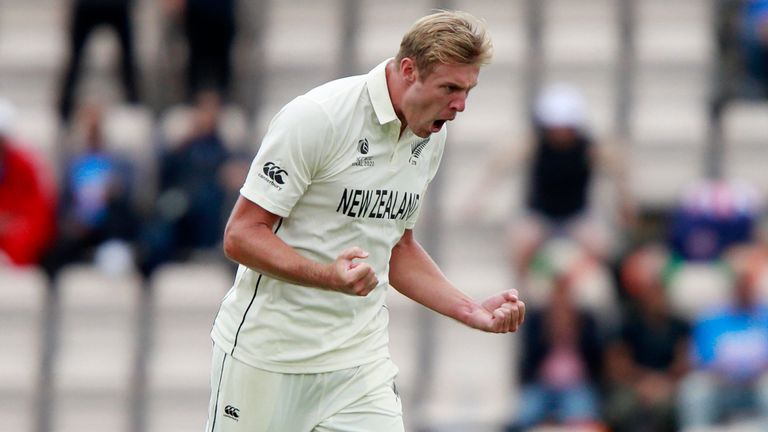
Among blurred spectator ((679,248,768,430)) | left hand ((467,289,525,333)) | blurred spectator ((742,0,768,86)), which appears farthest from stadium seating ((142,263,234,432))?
left hand ((467,289,525,333))

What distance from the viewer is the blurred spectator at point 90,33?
9.79 metres

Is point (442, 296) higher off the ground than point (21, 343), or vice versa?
point (442, 296)

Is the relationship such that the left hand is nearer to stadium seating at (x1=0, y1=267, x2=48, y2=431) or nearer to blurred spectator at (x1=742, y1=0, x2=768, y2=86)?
blurred spectator at (x1=742, y1=0, x2=768, y2=86)

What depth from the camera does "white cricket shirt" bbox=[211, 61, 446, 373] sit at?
4.09 m

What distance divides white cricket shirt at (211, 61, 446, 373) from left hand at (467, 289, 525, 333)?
1.07ft

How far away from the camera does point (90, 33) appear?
9.88 m

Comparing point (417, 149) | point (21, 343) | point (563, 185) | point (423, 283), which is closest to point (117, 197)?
point (21, 343)

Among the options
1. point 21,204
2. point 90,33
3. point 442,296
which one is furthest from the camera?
point 90,33

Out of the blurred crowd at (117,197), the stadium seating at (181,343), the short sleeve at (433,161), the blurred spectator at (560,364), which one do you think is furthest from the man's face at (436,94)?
the stadium seating at (181,343)

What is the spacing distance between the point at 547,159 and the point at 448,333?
1520mm

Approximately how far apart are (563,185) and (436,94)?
496 cm

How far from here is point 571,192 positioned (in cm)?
896

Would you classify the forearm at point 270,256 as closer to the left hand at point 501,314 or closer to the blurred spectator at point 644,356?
the left hand at point 501,314

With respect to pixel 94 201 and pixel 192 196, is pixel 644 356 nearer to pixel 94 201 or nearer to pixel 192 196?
pixel 192 196
